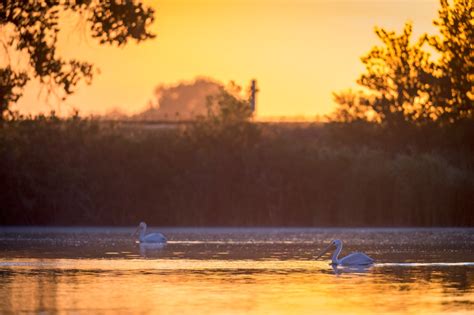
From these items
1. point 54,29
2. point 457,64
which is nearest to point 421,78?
point 457,64

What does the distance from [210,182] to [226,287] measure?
27711 millimetres

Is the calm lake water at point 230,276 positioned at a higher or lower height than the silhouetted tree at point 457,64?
lower

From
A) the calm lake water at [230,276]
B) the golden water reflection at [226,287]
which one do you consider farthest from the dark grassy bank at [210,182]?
the golden water reflection at [226,287]

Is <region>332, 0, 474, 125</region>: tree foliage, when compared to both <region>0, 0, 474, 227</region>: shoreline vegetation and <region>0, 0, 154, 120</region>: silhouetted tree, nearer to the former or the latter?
<region>0, 0, 474, 227</region>: shoreline vegetation

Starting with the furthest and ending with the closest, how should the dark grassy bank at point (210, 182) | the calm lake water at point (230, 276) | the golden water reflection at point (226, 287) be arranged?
the dark grassy bank at point (210, 182), the calm lake water at point (230, 276), the golden water reflection at point (226, 287)

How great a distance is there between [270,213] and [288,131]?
66.1 feet

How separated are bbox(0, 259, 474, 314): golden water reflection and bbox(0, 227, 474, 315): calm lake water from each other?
17 mm

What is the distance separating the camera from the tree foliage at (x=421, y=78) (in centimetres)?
6406

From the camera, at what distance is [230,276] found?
1023 inches

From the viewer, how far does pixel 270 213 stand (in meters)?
50.8

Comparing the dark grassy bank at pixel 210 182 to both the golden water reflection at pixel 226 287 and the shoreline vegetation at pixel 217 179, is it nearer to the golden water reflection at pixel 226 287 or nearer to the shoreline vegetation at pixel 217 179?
the shoreline vegetation at pixel 217 179

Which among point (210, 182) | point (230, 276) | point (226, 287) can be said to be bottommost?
point (226, 287)

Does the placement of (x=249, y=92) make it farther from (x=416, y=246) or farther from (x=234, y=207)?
(x=416, y=246)

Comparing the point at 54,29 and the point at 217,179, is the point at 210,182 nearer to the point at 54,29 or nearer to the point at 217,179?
the point at 217,179
